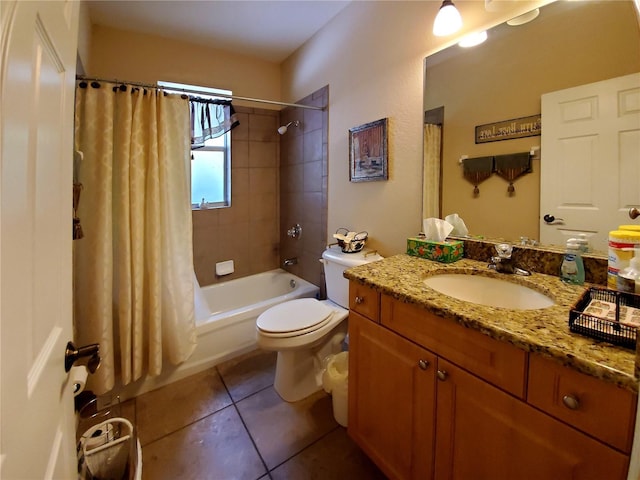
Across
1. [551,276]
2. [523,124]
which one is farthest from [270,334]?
[523,124]

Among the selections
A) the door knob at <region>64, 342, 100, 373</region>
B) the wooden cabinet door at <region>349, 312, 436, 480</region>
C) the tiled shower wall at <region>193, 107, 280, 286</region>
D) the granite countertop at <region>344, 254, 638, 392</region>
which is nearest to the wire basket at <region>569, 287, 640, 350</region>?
the granite countertop at <region>344, 254, 638, 392</region>

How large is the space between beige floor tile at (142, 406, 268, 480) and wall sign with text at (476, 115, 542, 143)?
1.75m

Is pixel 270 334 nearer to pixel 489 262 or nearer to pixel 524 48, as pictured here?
pixel 489 262

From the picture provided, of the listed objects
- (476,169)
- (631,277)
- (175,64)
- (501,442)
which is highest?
(175,64)

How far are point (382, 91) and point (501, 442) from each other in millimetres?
1719

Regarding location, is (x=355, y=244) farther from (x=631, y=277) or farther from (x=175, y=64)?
(x=175, y=64)

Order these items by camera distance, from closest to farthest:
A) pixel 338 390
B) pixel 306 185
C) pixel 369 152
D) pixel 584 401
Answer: pixel 584 401
pixel 338 390
pixel 369 152
pixel 306 185

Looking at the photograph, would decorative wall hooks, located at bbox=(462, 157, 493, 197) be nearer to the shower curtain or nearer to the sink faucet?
the shower curtain

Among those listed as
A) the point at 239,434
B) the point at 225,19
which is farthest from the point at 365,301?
the point at 225,19

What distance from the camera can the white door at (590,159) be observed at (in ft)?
3.04

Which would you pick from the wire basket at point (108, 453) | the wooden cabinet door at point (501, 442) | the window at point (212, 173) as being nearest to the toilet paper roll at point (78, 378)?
the wire basket at point (108, 453)

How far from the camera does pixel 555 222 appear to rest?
110 centimetres

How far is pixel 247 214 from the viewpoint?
279 centimetres

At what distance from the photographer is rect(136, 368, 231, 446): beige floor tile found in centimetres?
151
